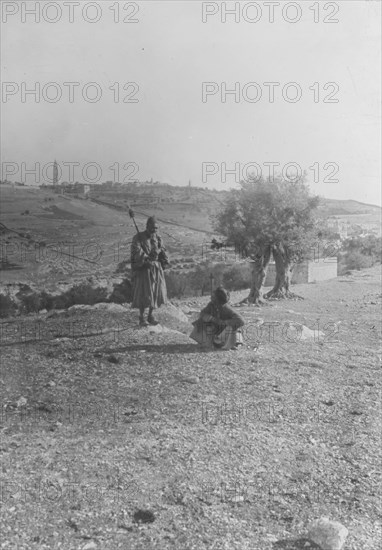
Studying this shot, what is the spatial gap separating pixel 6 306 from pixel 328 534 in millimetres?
14729

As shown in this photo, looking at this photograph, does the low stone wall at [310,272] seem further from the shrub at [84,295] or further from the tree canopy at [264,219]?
the shrub at [84,295]

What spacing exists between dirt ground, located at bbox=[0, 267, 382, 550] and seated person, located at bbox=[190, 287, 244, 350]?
0.75 ft

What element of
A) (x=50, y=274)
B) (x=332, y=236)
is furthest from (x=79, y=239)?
(x=332, y=236)

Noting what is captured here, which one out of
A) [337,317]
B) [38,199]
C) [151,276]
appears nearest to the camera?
[151,276]

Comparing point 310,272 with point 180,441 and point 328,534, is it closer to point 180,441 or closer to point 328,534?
point 180,441

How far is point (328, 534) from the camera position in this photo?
472cm

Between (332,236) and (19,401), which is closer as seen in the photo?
(19,401)

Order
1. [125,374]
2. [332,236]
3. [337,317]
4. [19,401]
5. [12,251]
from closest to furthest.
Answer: [19,401]
[125,374]
[337,317]
[12,251]
[332,236]

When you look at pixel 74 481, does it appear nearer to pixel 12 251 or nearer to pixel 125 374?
pixel 125 374

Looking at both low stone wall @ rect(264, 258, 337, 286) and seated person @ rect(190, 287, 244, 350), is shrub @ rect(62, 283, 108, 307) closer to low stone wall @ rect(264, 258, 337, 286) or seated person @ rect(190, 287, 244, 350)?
low stone wall @ rect(264, 258, 337, 286)

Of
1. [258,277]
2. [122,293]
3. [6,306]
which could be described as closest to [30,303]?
[6,306]

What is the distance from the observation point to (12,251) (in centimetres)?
1783

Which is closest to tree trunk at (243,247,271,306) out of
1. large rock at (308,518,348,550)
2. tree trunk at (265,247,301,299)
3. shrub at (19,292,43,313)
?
tree trunk at (265,247,301,299)

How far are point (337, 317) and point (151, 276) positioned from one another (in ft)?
24.4
